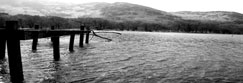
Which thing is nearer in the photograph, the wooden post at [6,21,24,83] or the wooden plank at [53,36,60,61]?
the wooden post at [6,21,24,83]

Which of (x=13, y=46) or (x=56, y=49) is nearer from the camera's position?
(x=13, y=46)

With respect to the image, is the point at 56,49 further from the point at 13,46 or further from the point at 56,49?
the point at 13,46

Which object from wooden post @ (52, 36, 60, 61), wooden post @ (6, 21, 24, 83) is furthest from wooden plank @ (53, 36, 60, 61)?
wooden post @ (6, 21, 24, 83)

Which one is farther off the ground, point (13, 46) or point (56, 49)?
point (13, 46)

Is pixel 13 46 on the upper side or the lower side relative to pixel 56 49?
upper

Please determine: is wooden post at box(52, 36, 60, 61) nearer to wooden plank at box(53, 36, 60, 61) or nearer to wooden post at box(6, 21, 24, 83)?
wooden plank at box(53, 36, 60, 61)

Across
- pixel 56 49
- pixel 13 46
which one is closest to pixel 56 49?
pixel 56 49

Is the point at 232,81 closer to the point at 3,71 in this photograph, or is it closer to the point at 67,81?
the point at 67,81

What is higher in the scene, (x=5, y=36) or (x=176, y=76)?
(x=5, y=36)

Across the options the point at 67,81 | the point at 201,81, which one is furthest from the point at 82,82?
the point at 201,81

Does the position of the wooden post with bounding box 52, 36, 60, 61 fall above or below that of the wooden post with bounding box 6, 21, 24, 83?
below

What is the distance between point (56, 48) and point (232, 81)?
1273cm

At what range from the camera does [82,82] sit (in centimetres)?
1085

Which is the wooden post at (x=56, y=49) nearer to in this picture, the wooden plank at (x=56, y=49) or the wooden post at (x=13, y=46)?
the wooden plank at (x=56, y=49)
